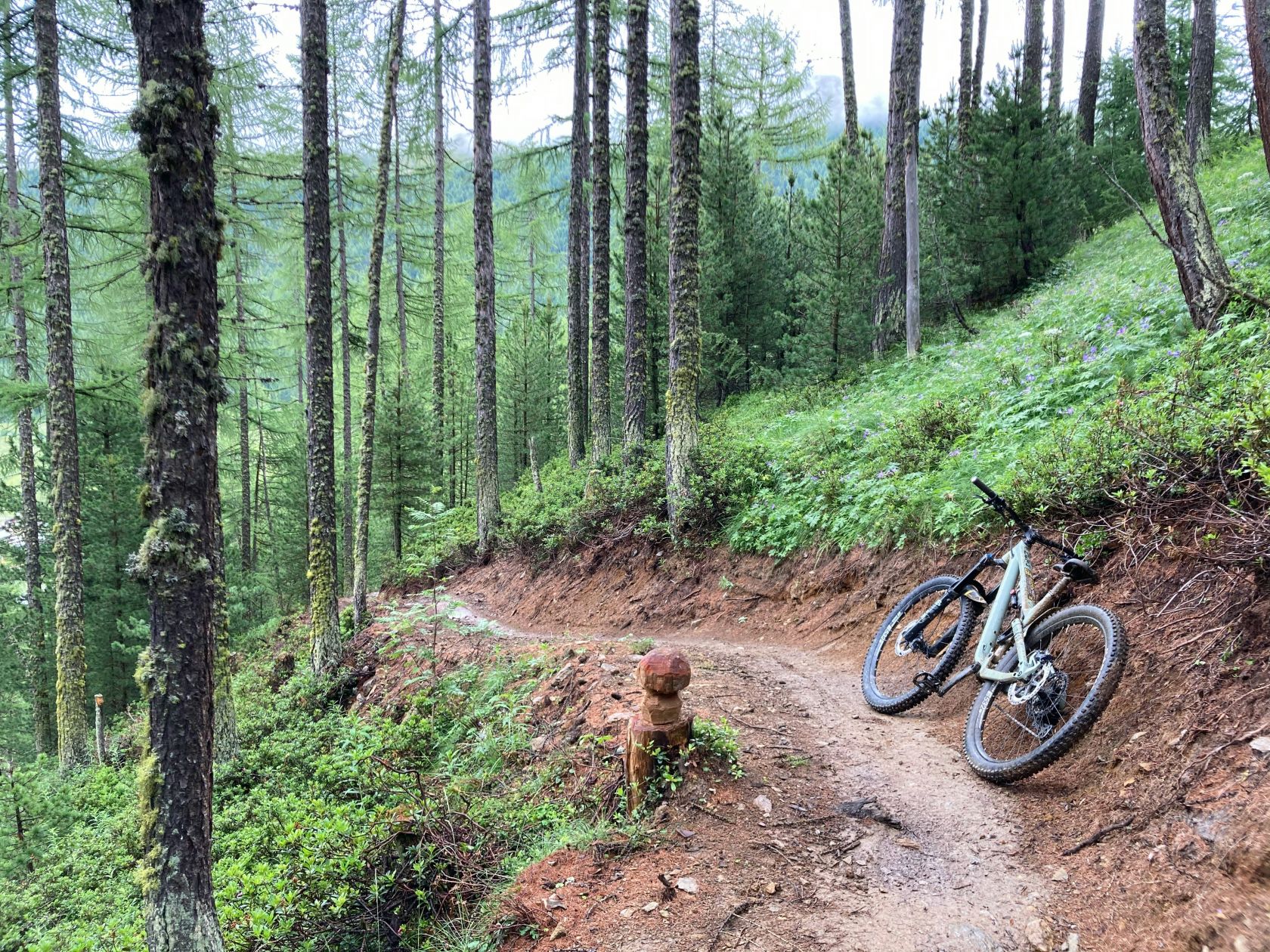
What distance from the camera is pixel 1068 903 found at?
2.69 m

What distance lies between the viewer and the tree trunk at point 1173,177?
5.64 meters

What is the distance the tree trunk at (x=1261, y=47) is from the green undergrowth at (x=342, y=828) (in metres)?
7.68

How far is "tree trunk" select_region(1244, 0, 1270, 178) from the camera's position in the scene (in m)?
5.26

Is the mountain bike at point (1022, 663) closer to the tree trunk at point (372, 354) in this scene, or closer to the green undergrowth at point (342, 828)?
the green undergrowth at point (342, 828)

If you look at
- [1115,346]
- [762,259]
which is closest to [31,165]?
[762,259]

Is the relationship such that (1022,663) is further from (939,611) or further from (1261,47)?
(1261,47)

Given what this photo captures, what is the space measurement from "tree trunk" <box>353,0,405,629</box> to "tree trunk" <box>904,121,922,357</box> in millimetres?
10707

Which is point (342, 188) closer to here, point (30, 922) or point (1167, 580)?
point (30, 922)

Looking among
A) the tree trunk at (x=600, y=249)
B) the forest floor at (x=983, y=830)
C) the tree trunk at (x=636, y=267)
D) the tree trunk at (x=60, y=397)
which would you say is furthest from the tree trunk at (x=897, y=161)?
the tree trunk at (x=60, y=397)

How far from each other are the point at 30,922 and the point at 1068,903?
980cm

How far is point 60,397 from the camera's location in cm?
1059

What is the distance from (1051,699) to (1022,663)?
251 millimetres

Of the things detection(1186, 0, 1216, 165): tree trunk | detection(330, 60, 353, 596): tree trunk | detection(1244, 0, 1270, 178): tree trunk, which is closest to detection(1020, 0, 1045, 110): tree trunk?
detection(1186, 0, 1216, 165): tree trunk

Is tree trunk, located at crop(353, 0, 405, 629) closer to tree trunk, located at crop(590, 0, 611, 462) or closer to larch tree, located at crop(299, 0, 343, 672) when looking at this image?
larch tree, located at crop(299, 0, 343, 672)
